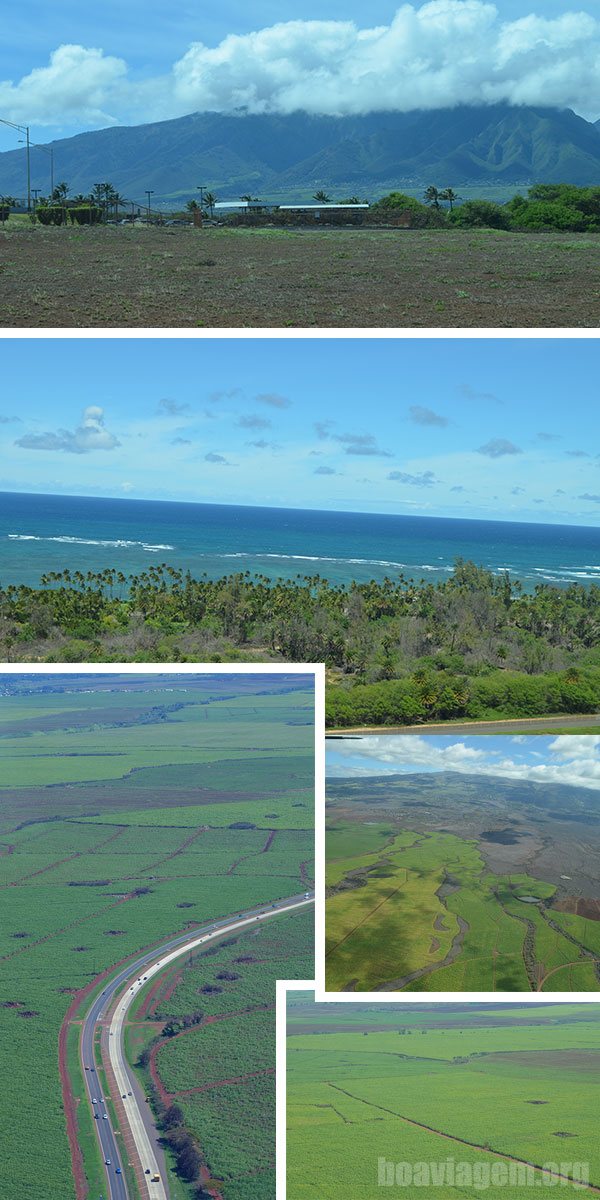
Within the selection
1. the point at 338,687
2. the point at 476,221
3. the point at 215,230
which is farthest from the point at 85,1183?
the point at 476,221

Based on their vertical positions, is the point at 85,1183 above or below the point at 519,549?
below

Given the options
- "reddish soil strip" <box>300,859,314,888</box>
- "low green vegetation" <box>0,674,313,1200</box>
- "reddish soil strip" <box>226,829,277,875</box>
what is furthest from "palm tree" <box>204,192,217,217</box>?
"reddish soil strip" <box>300,859,314,888</box>

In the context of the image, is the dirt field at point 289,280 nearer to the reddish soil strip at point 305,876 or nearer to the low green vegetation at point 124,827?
→ the low green vegetation at point 124,827

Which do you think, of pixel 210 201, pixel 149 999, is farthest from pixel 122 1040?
pixel 210 201

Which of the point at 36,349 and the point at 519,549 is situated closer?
the point at 36,349

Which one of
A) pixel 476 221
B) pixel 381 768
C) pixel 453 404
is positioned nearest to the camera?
pixel 381 768

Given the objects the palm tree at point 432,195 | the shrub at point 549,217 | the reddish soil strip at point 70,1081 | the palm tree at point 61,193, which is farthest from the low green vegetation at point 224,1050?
the palm tree at point 432,195

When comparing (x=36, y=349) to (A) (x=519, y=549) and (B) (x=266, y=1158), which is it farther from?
(B) (x=266, y=1158)

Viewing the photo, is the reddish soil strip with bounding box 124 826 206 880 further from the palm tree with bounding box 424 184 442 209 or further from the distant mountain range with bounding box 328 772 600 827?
the palm tree with bounding box 424 184 442 209

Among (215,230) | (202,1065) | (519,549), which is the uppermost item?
(215,230)
